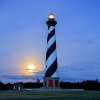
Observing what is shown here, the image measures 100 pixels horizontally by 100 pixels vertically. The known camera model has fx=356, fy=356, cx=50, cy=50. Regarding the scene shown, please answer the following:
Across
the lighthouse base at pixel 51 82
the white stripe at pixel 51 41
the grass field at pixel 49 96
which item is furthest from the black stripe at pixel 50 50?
the grass field at pixel 49 96

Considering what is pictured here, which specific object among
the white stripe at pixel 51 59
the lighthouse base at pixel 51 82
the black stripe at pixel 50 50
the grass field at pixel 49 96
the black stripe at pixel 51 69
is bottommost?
the grass field at pixel 49 96

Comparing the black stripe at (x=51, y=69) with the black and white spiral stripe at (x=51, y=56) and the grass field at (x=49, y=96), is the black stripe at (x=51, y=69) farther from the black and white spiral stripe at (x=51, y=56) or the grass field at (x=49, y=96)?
the grass field at (x=49, y=96)

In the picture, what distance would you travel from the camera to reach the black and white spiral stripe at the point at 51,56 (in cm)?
5684

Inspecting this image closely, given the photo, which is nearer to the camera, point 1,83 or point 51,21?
point 51,21

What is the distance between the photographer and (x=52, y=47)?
189ft

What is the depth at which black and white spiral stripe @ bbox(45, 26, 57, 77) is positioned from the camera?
186 feet

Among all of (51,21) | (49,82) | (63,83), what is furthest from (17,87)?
(63,83)

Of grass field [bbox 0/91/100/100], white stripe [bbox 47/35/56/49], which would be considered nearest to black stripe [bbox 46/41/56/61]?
white stripe [bbox 47/35/56/49]

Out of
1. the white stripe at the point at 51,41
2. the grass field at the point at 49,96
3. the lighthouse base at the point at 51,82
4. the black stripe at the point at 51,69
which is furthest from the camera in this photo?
the white stripe at the point at 51,41

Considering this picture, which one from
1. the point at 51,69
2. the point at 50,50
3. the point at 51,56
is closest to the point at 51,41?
the point at 50,50

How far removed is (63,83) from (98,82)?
26.9 ft

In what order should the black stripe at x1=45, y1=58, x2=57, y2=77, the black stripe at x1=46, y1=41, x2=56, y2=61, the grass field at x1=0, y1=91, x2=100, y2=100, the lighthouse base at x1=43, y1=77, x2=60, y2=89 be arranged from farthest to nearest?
the black stripe at x1=46, y1=41, x2=56, y2=61
the lighthouse base at x1=43, y1=77, x2=60, y2=89
the black stripe at x1=45, y1=58, x2=57, y2=77
the grass field at x1=0, y1=91, x2=100, y2=100

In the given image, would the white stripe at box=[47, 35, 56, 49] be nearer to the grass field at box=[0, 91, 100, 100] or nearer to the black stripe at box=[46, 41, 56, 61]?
the black stripe at box=[46, 41, 56, 61]

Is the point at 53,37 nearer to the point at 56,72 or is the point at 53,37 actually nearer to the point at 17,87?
the point at 56,72
